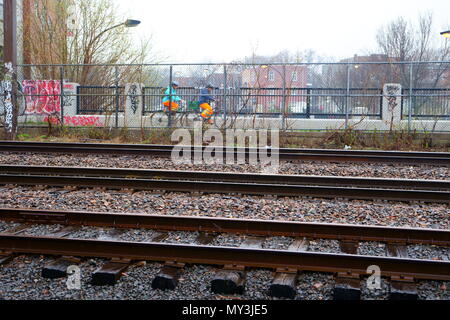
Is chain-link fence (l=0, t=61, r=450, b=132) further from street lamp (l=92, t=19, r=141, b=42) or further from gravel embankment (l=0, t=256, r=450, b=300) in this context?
gravel embankment (l=0, t=256, r=450, b=300)

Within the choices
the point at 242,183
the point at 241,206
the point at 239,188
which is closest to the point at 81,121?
the point at 242,183

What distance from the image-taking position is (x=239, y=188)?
8.38 meters

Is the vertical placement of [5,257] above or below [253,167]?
below

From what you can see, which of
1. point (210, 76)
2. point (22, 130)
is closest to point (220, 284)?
point (210, 76)

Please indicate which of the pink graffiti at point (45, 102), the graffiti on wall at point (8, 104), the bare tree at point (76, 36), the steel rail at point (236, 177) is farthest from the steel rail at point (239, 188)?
the bare tree at point (76, 36)

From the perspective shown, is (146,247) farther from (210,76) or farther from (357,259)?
(210,76)

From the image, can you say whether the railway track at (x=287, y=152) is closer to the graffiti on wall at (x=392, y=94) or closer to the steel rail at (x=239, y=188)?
the steel rail at (x=239, y=188)

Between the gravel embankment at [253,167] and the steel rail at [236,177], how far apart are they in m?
1.16

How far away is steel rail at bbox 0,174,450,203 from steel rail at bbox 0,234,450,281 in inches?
128

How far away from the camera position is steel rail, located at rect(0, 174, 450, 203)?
7891 millimetres

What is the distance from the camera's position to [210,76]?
17.9 metres

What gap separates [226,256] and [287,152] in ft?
26.8

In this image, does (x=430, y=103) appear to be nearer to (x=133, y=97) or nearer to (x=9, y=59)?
(x=133, y=97)
